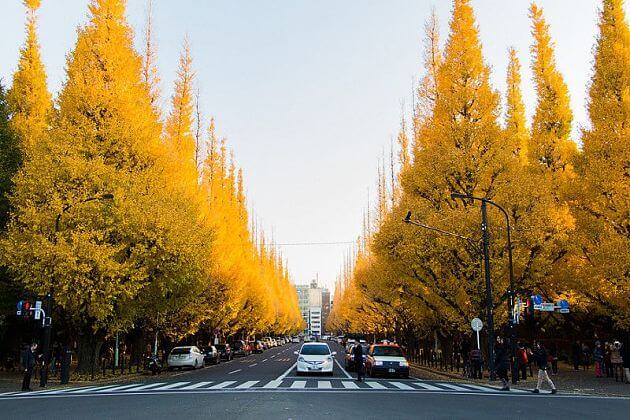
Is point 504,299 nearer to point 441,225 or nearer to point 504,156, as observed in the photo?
point 441,225

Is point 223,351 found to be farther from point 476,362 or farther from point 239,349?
point 476,362

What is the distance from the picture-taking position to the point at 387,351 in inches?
1164

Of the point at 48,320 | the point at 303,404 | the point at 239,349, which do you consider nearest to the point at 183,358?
the point at 48,320

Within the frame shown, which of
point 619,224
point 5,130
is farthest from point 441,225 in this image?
point 5,130

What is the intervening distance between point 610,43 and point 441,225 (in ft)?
40.0

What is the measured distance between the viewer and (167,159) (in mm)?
30375

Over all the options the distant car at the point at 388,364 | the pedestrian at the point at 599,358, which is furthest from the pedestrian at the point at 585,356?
the distant car at the point at 388,364

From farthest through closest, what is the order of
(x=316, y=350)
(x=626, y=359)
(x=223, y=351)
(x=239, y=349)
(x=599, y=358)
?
(x=239, y=349) < (x=223, y=351) < (x=316, y=350) < (x=599, y=358) < (x=626, y=359)

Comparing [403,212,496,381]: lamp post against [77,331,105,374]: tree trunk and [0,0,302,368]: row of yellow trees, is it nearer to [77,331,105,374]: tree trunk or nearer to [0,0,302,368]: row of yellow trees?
[0,0,302,368]: row of yellow trees

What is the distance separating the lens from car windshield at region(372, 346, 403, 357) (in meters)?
29.2

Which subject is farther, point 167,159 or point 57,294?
point 167,159

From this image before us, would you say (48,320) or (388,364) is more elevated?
(48,320)

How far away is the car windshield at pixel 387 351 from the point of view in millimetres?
29188

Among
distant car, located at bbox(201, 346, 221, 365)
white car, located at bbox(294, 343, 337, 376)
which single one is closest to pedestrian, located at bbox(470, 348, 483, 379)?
white car, located at bbox(294, 343, 337, 376)
